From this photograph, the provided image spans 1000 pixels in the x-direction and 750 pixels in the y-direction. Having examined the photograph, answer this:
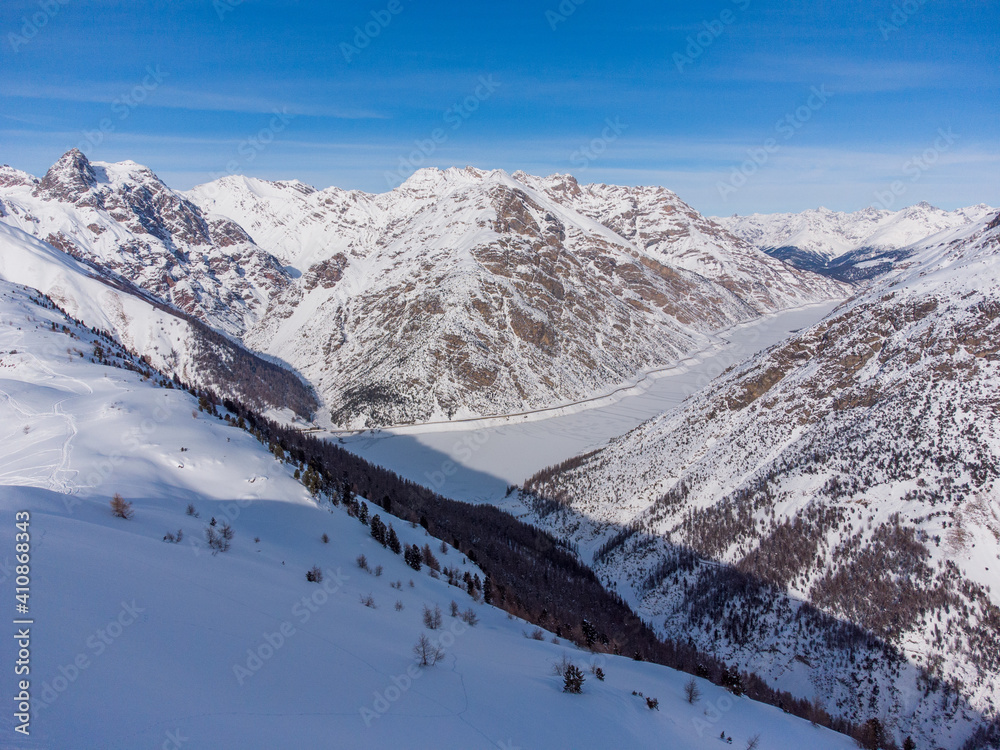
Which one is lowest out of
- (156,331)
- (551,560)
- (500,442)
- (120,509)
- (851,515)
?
(551,560)

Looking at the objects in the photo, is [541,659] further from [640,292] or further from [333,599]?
[640,292]

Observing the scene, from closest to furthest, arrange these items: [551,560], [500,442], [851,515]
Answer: [851,515], [551,560], [500,442]

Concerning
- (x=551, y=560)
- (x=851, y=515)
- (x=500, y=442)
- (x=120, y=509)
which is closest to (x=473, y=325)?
(x=500, y=442)

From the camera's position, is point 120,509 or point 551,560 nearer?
point 120,509

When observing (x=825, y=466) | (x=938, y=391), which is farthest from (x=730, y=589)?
(x=938, y=391)

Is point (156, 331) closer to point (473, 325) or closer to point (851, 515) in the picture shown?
point (473, 325)

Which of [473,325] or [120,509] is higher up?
[473,325]

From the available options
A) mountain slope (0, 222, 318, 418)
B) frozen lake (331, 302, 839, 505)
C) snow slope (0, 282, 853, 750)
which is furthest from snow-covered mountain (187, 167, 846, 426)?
snow slope (0, 282, 853, 750)

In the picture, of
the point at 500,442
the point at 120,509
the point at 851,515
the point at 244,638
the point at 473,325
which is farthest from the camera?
the point at 473,325
